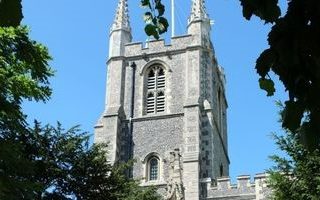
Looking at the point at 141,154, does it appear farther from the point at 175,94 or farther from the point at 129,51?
the point at 129,51

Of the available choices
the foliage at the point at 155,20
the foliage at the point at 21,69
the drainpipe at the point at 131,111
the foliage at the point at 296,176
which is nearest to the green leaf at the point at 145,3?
the foliage at the point at 155,20

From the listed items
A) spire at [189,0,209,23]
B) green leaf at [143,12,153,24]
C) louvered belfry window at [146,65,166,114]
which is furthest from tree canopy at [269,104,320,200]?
spire at [189,0,209,23]

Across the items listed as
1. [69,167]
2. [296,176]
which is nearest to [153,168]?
[69,167]

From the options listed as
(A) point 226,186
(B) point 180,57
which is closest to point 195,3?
(B) point 180,57

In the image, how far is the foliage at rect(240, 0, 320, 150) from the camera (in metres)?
2.82

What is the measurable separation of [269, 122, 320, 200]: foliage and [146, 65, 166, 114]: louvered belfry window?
18.7 m

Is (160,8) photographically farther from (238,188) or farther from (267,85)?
(238,188)

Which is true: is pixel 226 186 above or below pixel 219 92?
below

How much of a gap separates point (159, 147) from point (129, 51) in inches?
269

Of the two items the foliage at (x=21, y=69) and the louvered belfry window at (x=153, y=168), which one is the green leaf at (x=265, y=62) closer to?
the foliage at (x=21, y=69)

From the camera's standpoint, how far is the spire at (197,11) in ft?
119

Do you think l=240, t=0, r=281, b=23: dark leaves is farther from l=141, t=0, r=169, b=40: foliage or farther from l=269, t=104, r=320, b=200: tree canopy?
l=269, t=104, r=320, b=200: tree canopy

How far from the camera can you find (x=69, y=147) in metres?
17.2

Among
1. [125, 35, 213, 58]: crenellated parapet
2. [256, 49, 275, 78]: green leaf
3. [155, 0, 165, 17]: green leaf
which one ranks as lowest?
[256, 49, 275, 78]: green leaf
